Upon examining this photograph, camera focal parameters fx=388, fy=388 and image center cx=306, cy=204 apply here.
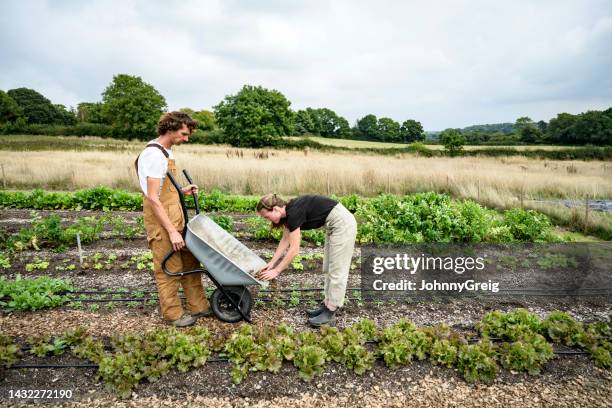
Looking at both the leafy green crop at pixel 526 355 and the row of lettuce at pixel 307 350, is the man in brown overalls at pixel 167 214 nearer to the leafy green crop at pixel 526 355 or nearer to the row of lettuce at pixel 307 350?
the row of lettuce at pixel 307 350

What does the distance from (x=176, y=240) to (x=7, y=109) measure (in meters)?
46.8

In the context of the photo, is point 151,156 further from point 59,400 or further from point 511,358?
point 511,358

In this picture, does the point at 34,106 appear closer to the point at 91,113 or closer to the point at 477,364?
the point at 91,113

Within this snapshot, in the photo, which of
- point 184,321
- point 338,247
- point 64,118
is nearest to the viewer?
point 338,247

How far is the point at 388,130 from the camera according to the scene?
55156 mm

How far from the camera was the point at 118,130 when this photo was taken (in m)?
41.7

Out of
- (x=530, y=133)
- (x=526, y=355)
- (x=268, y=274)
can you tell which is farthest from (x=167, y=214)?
(x=530, y=133)

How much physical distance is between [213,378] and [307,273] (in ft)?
7.87

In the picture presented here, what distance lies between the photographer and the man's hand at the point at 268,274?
3.41 metres

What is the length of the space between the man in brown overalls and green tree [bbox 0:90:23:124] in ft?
148

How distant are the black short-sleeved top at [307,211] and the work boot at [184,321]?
1.49 meters

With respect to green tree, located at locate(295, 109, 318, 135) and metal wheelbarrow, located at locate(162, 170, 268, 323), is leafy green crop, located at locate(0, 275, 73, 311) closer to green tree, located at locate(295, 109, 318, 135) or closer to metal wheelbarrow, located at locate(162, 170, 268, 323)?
metal wheelbarrow, located at locate(162, 170, 268, 323)

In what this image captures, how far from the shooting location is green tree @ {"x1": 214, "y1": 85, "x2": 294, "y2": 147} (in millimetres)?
35469

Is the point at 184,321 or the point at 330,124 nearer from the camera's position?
the point at 184,321
